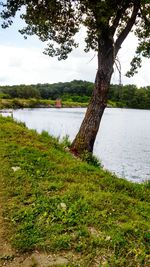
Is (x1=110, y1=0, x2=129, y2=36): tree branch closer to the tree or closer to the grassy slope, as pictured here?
the tree

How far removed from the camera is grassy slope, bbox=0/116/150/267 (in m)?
6.09

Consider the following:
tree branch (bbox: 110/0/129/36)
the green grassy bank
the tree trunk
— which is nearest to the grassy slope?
the tree trunk

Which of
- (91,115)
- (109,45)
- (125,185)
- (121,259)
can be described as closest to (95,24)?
(109,45)

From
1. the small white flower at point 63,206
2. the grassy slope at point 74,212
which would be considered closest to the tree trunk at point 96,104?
the grassy slope at point 74,212

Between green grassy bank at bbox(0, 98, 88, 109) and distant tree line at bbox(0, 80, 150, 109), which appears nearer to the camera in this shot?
green grassy bank at bbox(0, 98, 88, 109)

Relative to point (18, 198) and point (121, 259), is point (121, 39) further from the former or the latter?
point (121, 259)

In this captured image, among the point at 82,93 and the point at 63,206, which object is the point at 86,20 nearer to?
the point at 63,206

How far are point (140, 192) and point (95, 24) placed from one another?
8.07 metres

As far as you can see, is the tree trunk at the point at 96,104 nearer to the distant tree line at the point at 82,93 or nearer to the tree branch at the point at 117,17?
the tree branch at the point at 117,17

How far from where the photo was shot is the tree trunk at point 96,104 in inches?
598

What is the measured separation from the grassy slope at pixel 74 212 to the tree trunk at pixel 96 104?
450 centimetres

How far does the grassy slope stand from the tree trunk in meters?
4.50

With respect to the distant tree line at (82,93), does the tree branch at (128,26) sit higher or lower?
higher

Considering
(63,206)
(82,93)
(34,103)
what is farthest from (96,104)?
(82,93)
